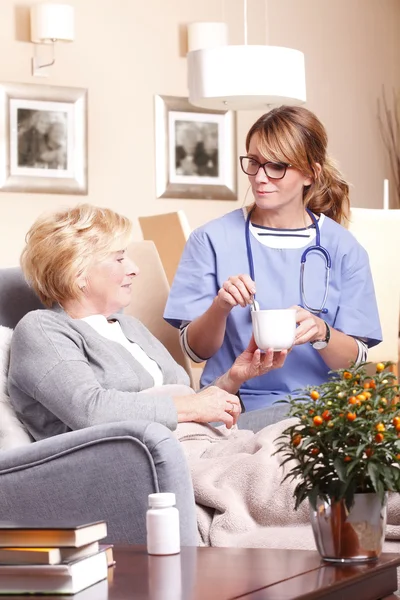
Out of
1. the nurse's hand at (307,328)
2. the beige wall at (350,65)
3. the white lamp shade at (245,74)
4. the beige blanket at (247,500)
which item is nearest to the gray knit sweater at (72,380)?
the beige blanket at (247,500)

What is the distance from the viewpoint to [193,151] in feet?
21.9

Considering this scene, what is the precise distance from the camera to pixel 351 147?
7227 millimetres

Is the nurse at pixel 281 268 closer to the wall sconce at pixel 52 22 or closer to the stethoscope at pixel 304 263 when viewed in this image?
the stethoscope at pixel 304 263

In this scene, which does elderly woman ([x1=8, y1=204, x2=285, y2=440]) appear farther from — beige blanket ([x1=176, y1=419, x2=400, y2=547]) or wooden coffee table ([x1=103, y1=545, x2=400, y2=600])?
wooden coffee table ([x1=103, y1=545, x2=400, y2=600])

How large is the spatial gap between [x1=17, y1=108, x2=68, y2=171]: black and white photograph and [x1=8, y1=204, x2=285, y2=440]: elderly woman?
12.7 ft

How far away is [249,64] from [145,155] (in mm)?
1945

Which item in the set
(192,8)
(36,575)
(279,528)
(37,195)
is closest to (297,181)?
(279,528)

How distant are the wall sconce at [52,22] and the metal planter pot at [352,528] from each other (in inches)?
191

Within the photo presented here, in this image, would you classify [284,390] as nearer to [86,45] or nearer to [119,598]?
[119,598]

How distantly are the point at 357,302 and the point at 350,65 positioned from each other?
15.4 ft

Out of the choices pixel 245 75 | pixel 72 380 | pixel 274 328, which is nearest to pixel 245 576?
pixel 72 380

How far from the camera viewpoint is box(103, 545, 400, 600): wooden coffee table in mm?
1250

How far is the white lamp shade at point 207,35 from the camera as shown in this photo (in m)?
6.45

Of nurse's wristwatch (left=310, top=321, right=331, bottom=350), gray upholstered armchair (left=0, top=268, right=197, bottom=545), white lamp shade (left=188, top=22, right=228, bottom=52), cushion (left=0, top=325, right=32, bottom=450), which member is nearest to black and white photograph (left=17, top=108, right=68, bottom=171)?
white lamp shade (left=188, top=22, right=228, bottom=52)
